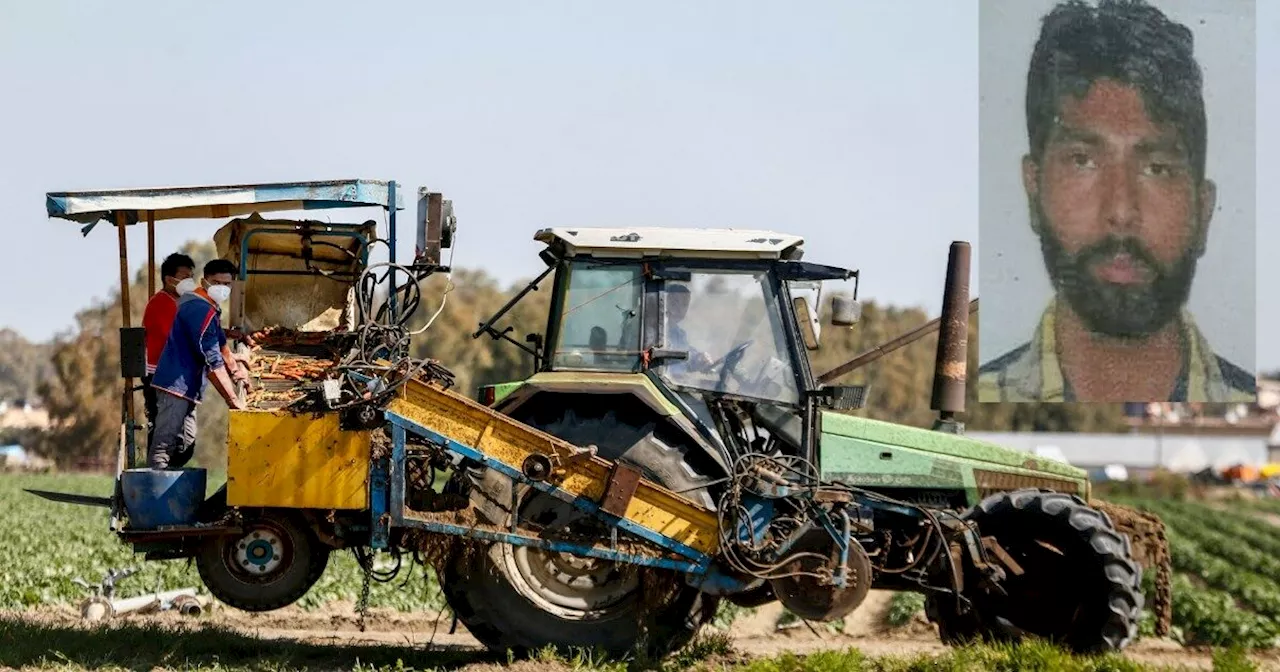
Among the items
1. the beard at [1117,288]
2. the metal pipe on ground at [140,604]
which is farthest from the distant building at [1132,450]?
the metal pipe on ground at [140,604]

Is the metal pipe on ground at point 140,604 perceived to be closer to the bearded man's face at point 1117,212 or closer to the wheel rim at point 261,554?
the wheel rim at point 261,554

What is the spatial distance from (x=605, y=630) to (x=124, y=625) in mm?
4093

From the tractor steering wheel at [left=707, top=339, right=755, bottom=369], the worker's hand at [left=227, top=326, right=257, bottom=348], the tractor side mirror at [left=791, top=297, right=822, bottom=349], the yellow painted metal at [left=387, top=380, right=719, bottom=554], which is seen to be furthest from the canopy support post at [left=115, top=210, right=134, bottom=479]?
the tractor side mirror at [left=791, top=297, right=822, bottom=349]

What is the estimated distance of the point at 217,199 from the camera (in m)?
10.6

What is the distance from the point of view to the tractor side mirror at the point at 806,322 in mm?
11125

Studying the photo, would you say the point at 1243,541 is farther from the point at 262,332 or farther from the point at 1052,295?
the point at 262,332

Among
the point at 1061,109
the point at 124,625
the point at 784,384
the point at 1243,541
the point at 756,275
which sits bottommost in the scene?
the point at 1243,541

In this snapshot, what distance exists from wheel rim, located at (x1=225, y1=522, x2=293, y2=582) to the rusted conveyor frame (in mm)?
686

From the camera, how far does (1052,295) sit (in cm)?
1675

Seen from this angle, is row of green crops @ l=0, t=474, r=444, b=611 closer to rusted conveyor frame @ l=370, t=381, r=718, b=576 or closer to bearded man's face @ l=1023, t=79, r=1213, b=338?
rusted conveyor frame @ l=370, t=381, r=718, b=576

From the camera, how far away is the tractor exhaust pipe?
1294cm

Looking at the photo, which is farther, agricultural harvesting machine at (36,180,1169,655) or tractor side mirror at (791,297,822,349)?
tractor side mirror at (791,297,822,349)

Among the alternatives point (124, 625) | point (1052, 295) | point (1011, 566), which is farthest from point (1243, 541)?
point (124, 625)

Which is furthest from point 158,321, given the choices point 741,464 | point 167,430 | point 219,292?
point 741,464
